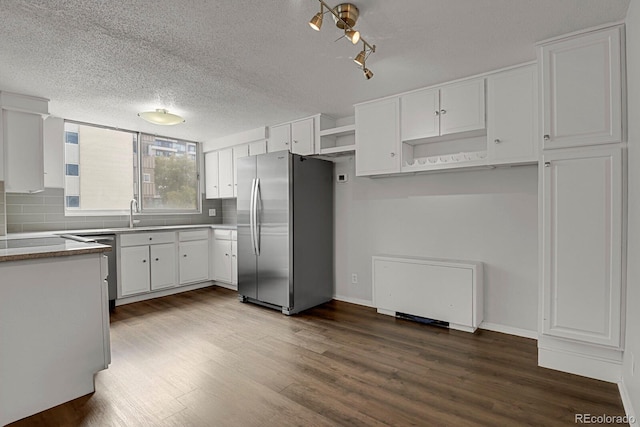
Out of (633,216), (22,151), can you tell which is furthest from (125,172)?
(633,216)

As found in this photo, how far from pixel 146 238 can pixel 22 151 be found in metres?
1.58

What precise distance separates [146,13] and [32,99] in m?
2.30

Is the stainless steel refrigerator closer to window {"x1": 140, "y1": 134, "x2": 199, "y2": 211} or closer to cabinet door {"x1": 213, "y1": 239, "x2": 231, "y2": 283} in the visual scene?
cabinet door {"x1": 213, "y1": 239, "x2": 231, "y2": 283}

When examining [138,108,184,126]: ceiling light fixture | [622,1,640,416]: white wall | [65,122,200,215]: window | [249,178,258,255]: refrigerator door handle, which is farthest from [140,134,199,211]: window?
[622,1,640,416]: white wall

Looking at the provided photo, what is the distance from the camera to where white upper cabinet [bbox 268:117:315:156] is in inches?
159

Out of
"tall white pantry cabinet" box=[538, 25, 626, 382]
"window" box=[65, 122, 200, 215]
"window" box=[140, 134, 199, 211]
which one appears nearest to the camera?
"tall white pantry cabinet" box=[538, 25, 626, 382]

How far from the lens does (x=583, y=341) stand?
2.18 metres

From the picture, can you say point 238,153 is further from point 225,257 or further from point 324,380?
point 324,380

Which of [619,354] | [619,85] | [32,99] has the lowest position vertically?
[619,354]

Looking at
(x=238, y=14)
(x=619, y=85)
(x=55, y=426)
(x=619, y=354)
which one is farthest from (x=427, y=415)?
(x=238, y=14)

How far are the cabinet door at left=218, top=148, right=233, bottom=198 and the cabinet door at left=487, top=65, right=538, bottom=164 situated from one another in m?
3.70

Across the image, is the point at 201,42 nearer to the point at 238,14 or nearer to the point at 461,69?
the point at 238,14

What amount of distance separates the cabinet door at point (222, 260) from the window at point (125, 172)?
0.97 meters

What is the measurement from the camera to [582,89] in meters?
2.17
